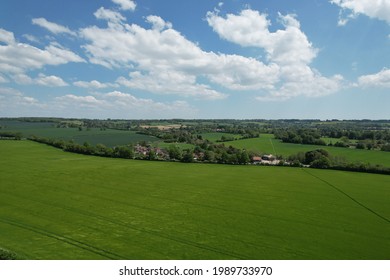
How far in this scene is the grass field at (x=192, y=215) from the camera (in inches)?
965

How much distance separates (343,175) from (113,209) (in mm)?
50855

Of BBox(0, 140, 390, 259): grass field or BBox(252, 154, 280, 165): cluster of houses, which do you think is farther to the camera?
BBox(252, 154, 280, 165): cluster of houses

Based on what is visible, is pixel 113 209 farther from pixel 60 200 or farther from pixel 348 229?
pixel 348 229

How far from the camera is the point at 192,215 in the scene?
115 ft

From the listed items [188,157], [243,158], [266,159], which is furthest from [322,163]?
[188,157]

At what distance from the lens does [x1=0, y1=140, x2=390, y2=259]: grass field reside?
24.5 m

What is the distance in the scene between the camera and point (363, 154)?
94.4m

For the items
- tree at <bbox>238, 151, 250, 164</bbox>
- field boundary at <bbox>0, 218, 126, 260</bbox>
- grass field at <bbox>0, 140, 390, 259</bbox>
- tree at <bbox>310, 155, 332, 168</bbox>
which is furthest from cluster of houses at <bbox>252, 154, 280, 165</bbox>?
field boundary at <bbox>0, 218, 126, 260</bbox>

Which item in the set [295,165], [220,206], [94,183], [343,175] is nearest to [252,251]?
[220,206]

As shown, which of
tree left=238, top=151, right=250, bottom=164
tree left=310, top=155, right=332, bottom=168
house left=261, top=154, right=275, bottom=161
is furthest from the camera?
house left=261, top=154, right=275, bottom=161

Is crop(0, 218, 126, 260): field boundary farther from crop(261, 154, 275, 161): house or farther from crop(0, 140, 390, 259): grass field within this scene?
crop(261, 154, 275, 161): house

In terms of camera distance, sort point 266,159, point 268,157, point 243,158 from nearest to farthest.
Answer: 1. point 243,158
2. point 266,159
3. point 268,157

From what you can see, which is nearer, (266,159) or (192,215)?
(192,215)

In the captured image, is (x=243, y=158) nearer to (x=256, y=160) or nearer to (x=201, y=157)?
(x=256, y=160)
